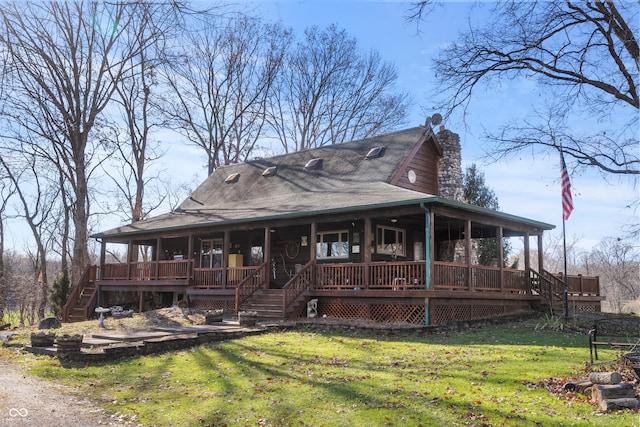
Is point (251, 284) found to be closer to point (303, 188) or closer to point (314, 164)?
point (303, 188)

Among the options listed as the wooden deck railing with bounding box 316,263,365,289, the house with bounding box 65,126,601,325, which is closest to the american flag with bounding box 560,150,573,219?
the house with bounding box 65,126,601,325

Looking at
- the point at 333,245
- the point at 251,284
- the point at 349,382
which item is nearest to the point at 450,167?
the point at 333,245

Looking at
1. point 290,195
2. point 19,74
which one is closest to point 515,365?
point 290,195

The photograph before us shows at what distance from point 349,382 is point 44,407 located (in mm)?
4719

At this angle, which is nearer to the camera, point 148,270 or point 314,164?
point 148,270

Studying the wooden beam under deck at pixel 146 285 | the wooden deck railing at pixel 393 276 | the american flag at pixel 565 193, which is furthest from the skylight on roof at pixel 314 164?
the american flag at pixel 565 193

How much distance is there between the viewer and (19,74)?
28141 millimetres

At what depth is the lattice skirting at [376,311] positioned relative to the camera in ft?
54.4

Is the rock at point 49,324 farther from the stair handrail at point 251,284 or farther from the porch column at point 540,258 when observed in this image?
the porch column at point 540,258

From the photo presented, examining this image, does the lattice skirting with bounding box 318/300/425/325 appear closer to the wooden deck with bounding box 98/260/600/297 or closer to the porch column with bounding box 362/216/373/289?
the wooden deck with bounding box 98/260/600/297

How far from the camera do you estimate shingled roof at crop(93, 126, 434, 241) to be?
19328 mm

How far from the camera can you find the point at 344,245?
2147cm

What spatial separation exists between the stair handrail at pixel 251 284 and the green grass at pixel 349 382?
517cm

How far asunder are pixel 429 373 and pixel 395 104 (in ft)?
113
